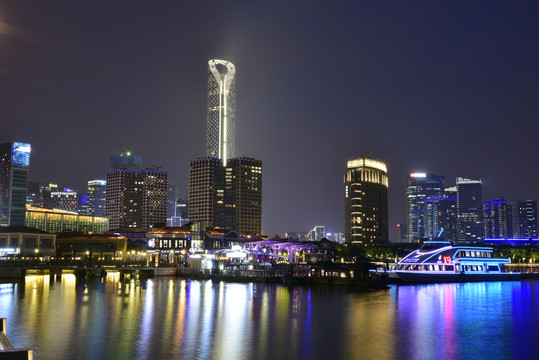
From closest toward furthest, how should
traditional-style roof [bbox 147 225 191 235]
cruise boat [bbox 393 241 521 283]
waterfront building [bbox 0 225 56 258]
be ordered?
cruise boat [bbox 393 241 521 283]
waterfront building [bbox 0 225 56 258]
traditional-style roof [bbox 147 225 191 235]

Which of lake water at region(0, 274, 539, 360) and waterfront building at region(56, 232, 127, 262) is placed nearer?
lake water at region(0, 274, 539, 360)

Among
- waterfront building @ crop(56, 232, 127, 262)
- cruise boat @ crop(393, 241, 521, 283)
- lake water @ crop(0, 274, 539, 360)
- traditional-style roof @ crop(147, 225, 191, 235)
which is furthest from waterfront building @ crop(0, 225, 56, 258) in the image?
cruise boat @ crop(393, 241, 521, 283)

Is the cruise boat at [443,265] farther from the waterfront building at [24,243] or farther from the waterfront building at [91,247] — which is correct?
the waterfront building at [24,243]

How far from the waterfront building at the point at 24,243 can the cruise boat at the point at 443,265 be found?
92728mm

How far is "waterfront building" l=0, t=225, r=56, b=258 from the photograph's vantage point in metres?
136

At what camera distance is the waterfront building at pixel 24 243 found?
136 metres

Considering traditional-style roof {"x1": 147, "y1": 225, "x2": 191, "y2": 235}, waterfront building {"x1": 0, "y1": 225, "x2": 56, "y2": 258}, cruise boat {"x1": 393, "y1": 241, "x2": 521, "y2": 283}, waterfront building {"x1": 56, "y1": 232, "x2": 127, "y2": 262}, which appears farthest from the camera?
traditional-style roof {"x1": 147, "y1": 225, "x2": 191, "y2": 235}

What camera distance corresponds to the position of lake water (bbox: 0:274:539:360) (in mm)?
42375

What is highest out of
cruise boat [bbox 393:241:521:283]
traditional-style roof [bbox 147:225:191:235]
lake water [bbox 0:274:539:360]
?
traditional-style roof [bbox 147:225:191:235]

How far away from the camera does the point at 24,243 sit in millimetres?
139500

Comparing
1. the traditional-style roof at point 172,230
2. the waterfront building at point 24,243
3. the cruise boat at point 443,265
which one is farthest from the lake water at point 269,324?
the traditional-style roof at point 172,230

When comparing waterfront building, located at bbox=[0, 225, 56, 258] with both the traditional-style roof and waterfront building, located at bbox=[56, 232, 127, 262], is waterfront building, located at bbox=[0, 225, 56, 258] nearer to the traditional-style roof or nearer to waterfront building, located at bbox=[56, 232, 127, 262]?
waterfront building, located at bbox=[56, 232, 127, 262]

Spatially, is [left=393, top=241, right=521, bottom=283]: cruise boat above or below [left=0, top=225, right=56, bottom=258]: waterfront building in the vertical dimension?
below

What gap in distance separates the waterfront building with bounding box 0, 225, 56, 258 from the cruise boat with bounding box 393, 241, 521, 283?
92.7 m
